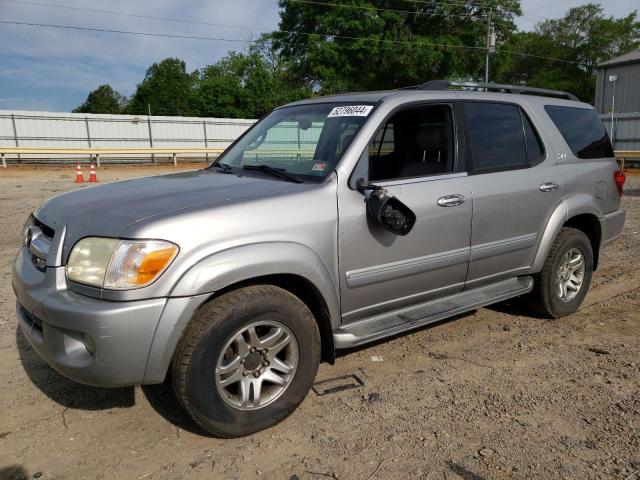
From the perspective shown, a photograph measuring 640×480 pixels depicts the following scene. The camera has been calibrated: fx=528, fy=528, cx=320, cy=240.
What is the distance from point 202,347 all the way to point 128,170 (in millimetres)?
21172

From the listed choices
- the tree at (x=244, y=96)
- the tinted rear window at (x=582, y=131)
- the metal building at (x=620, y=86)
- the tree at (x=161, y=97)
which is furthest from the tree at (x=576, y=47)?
the tinted rear window at (x=582, y=131)

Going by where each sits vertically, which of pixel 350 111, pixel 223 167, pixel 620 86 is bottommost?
pixel 223 167

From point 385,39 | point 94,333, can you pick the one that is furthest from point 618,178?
point 385,39

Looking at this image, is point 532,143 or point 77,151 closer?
point 532,143

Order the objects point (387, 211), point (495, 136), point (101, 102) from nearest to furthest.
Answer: point (387, 211) < point (495, 136) < point (101, 102)

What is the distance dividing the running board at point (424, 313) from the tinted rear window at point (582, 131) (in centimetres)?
127

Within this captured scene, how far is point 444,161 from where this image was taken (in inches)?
145

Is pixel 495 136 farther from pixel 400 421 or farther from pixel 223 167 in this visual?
pixel 400 421

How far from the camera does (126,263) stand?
243cm

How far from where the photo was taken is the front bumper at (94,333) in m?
2.39

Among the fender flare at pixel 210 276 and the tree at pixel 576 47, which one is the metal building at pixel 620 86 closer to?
the tree at pixel 576 47

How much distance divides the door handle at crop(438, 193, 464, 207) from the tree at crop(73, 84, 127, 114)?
283 ft

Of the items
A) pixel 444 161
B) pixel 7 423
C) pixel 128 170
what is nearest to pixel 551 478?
pixel 444 161

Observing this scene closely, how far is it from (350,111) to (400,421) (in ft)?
6.45
